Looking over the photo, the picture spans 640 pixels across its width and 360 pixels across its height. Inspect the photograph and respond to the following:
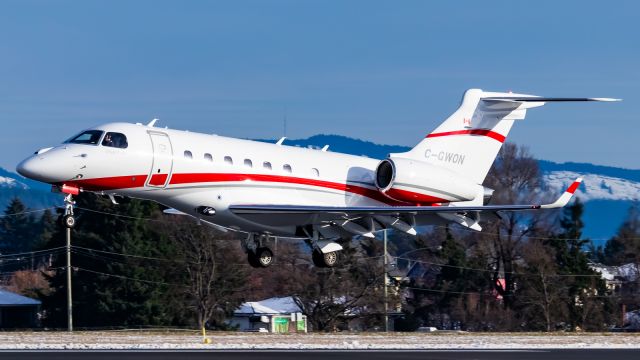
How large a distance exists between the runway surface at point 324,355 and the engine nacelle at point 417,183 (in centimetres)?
697

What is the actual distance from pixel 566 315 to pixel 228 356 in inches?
1572

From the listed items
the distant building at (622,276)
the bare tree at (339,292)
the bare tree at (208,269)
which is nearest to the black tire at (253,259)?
the bare tree at (339,292)

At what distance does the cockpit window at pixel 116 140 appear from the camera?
92.7 ft

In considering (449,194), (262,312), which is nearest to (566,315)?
(262,312)

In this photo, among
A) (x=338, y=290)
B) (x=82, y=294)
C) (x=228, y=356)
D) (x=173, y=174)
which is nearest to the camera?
(x=228, y=356)

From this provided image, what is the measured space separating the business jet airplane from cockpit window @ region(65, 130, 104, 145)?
0.08ft

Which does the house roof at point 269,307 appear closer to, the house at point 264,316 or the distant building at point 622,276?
the house at point 264,316

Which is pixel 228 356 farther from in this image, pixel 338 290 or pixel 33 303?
pixel 33 303

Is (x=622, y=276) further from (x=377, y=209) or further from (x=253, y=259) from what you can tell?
(x=377, y=209)

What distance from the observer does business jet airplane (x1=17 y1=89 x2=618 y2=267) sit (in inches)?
1115

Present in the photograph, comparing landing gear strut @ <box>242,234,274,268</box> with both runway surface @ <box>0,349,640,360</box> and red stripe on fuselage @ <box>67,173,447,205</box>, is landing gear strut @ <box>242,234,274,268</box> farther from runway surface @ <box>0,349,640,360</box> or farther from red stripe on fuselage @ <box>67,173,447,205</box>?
runway surface @ <box>0,349,640,360</box>

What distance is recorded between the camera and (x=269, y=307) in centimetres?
7319

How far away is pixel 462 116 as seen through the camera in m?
34.6

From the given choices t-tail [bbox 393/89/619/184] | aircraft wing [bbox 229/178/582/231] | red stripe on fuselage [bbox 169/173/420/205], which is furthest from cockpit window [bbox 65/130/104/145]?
t-tail [bbox 393/89/619/184]
